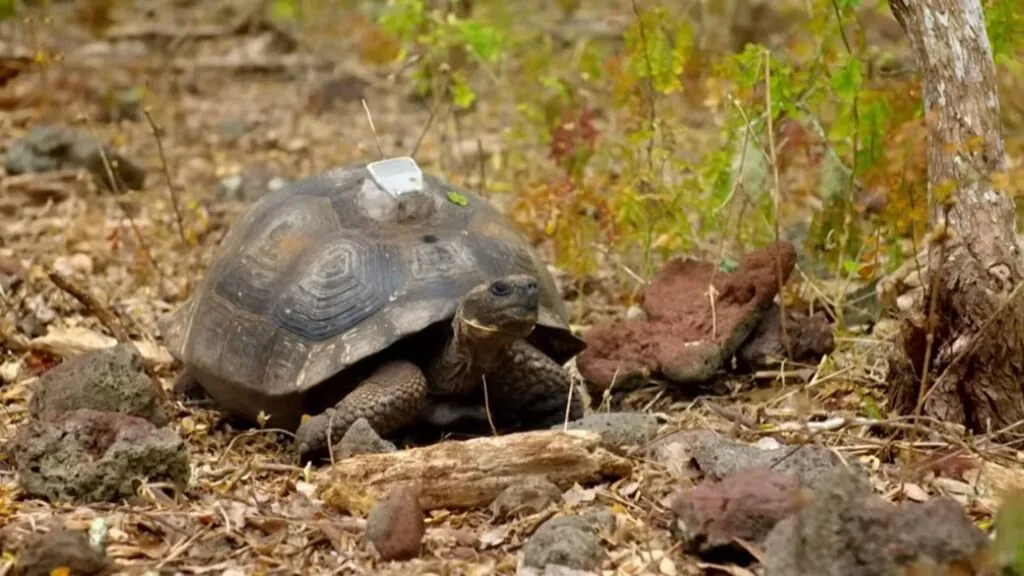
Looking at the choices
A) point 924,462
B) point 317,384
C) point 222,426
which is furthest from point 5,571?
point 924,462

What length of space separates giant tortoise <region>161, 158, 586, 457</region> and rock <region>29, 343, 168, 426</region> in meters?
0.33

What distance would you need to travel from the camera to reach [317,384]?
3.92m

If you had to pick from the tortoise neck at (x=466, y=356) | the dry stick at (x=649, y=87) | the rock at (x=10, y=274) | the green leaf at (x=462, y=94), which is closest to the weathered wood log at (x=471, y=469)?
the tortoise neck at (x=466, y=356)

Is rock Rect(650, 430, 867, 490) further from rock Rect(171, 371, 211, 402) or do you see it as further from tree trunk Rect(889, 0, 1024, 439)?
rock Rect(171, 371, 211, 402)

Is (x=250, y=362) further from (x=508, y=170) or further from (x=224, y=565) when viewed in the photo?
(x=508, y=170)

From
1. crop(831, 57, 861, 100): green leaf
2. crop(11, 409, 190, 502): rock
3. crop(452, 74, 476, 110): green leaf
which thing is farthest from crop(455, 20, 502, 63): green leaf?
crop(11, 409, 190, 502): rock

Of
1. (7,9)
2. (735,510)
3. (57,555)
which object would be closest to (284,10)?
(7,9)

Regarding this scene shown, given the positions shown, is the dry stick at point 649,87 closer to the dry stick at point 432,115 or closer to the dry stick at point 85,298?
the dry stick at point 432,115

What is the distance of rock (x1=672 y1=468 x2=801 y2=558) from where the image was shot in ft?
9.38

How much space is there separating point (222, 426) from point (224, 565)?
1.35m

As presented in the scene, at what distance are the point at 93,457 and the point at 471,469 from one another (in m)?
0.89

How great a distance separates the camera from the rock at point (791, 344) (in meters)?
4.40

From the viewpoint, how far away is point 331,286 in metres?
4.02

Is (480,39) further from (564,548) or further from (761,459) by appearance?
(564,548)
